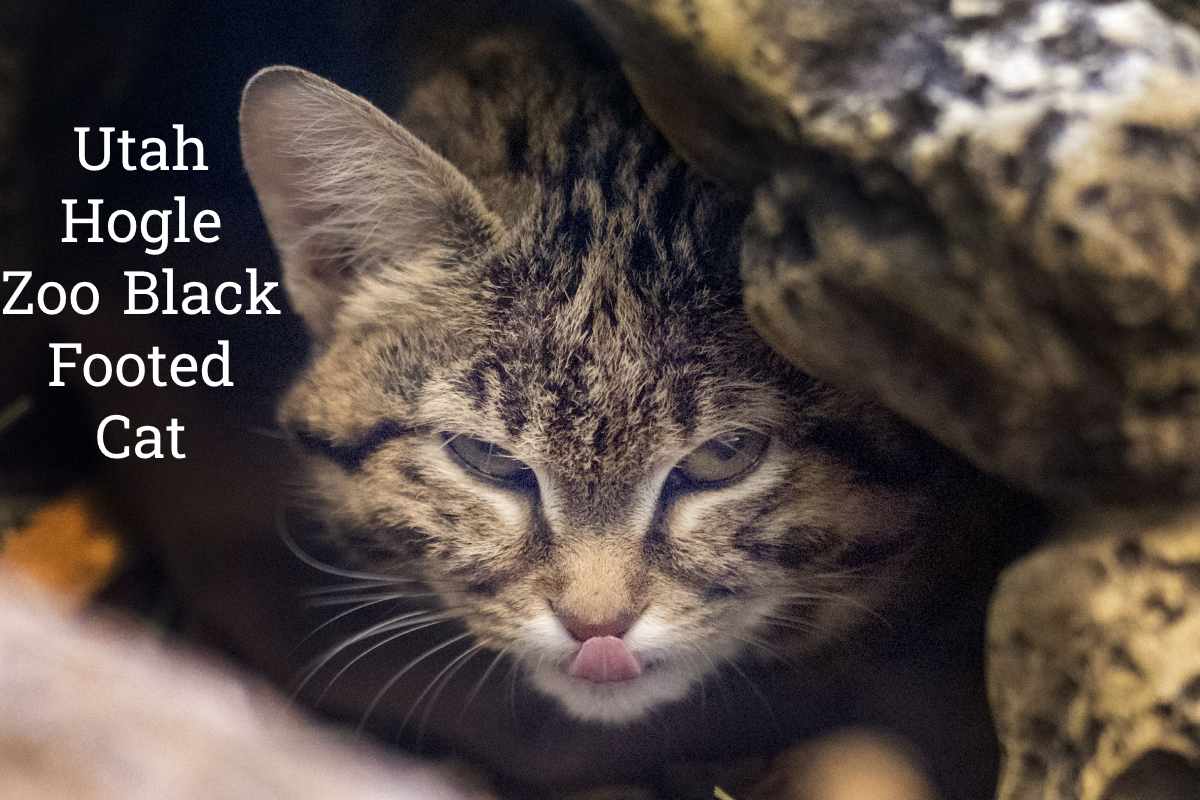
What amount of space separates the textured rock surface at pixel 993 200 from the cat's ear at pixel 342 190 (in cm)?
40

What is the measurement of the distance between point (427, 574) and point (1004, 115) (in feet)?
3.34

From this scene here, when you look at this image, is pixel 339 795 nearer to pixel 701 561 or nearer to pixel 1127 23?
pixel 701 561

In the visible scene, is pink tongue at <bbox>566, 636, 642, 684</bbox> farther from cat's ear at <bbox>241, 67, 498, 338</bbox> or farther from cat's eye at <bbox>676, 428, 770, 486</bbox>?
cat's ear at <bbox>241, 67, 498, 338</bbox>

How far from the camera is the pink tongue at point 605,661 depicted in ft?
4.62

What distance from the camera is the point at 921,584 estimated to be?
158cm

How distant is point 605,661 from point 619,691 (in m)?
0.13

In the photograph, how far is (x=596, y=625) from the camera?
4.57 feet

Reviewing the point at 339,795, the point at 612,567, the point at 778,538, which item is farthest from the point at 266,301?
the point at 339,795

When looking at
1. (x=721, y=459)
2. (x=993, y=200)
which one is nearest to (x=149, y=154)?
(x=721, y=459)

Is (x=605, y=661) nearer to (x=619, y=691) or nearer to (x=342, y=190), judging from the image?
(x=619, y=691)

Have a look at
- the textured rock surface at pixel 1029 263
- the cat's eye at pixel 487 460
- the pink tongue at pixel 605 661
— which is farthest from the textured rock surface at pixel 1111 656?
the cat's eye at pixel 487 460

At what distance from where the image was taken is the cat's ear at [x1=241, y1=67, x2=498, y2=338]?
57.0 inches

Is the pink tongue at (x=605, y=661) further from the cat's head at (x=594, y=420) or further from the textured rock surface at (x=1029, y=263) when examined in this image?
the textured rock surface at (x=1029, y=263)

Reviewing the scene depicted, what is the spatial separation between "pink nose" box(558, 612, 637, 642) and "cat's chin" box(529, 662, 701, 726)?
0.11m
